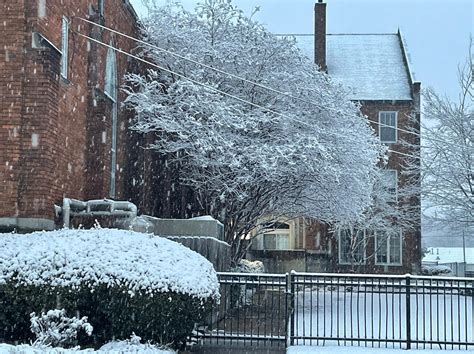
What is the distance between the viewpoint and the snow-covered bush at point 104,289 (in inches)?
409

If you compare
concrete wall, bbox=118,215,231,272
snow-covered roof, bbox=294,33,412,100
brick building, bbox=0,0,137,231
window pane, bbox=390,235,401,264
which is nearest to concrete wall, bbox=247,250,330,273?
window pane, bbox=390,235,401,264

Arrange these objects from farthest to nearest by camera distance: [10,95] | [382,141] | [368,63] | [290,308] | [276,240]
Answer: [368,63] → [382,141] → [276,240] → [10,95] → [290,308]

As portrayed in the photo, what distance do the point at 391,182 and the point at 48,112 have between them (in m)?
27.4

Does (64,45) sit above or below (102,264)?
above

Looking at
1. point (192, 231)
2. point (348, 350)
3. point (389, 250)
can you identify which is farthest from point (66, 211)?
point (389, 250)

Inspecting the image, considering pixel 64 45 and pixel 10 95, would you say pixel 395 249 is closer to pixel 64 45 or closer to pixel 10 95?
pixel 64 45

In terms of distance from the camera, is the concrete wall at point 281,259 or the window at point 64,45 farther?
the concrete wall at point 281,259

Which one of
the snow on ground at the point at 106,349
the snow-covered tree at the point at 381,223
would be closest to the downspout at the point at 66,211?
the snow on ground at the point at 106,349

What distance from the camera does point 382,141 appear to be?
130 feet

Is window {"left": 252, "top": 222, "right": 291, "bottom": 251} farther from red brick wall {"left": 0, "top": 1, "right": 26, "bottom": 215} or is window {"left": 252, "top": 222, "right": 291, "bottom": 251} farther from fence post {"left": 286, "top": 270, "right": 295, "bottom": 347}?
red brick wall {"left": 0, "top": 1, "right": 26, "bottom": 215}

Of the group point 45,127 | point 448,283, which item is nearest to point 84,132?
point 45,127

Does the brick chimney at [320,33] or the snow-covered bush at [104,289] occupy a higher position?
the brick chimney at [320,33]

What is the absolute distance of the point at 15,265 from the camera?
34.8ft

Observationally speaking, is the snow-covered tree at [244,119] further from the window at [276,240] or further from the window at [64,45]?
the window at [276,240]
